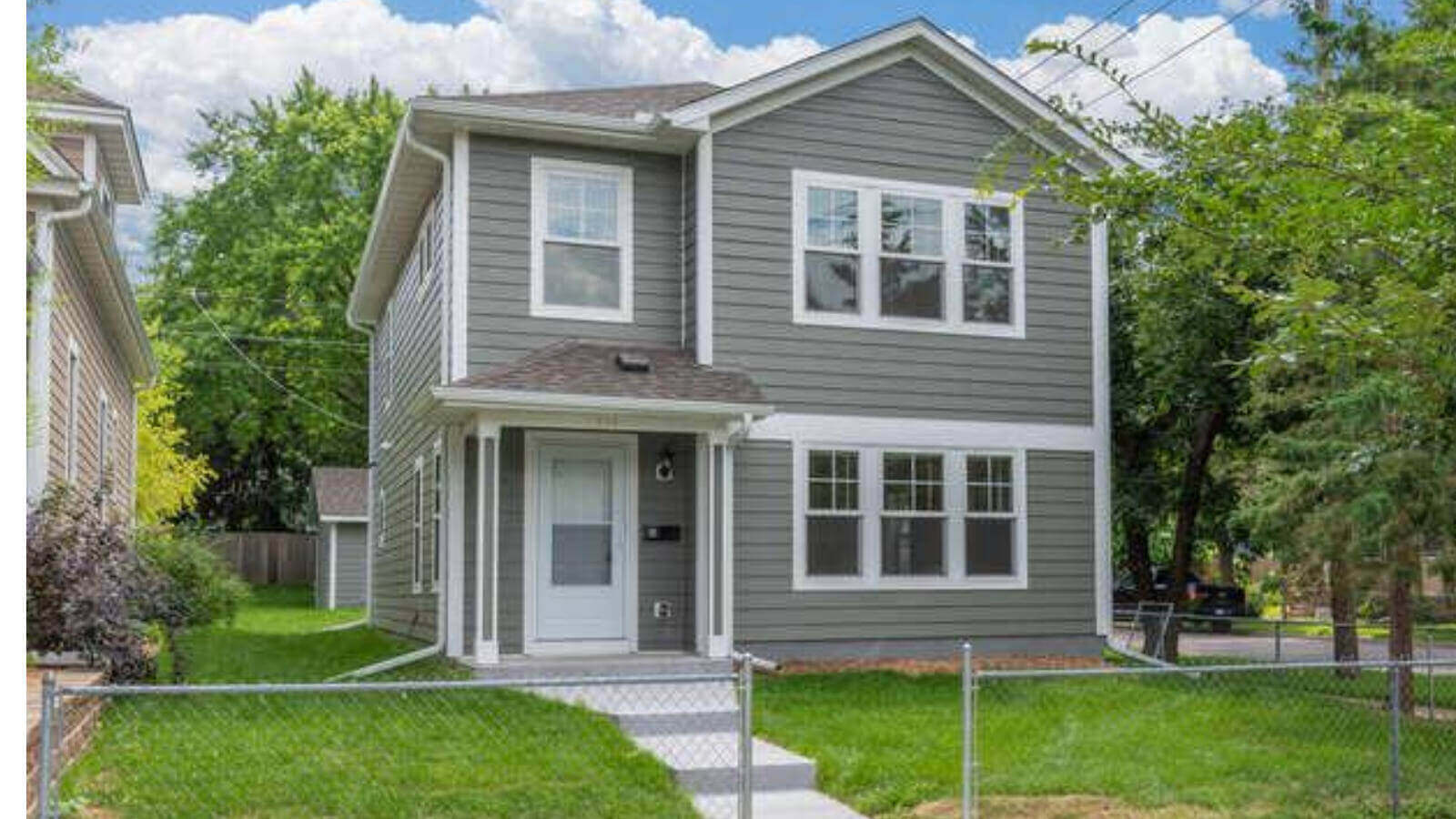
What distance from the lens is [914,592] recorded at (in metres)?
14.1

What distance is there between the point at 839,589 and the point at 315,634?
8246 mm

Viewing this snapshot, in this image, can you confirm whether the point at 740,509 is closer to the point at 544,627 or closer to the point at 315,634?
the point at 544,627

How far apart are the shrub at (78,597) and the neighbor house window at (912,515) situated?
6.80 meters

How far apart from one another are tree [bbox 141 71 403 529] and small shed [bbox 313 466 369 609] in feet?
14.6

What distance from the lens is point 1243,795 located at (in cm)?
816

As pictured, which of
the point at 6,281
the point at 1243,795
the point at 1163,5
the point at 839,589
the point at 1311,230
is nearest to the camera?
the point at 6,281

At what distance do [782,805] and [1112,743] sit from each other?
8.91ft

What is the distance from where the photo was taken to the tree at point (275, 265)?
34.0 m

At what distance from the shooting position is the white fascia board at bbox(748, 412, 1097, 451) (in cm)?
1372

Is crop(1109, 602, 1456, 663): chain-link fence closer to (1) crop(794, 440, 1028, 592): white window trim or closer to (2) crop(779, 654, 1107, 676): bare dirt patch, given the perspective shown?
(2) crop(779, 654, 1107, 676): bare dirt patch

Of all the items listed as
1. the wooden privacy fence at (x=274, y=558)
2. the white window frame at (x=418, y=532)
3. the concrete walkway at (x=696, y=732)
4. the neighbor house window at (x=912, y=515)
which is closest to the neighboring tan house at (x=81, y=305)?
the white window frame at (x=418, y=532)

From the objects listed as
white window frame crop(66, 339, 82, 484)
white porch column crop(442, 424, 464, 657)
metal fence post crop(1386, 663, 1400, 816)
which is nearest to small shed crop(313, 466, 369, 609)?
white window frame crop(66, 339, 82, 484)

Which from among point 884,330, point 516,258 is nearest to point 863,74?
point 884,330

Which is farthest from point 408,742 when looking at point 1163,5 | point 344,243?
point 344,243
